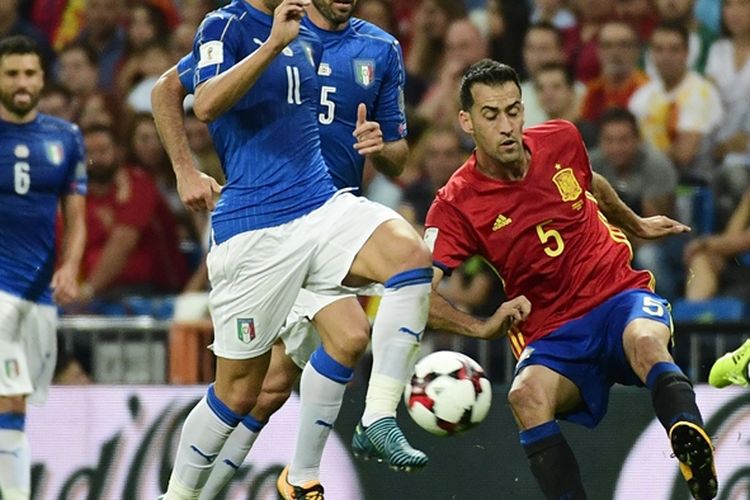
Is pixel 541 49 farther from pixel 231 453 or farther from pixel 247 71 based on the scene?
pixel 247 71

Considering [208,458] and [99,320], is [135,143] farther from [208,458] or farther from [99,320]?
[208,458]

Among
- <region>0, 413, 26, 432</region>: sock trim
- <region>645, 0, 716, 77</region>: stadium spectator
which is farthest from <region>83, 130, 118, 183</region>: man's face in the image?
<region>645, 0, 716, 77</region>: stadium spectator

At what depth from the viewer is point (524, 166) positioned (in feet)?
24.2

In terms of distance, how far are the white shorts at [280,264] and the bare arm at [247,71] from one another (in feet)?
1.98

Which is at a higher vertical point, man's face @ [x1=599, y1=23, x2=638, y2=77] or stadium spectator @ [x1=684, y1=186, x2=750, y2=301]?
man's face @ [x1=599, y1=23, x2=638, y2=77]

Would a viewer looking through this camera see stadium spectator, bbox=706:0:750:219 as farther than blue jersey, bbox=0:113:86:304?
Yes

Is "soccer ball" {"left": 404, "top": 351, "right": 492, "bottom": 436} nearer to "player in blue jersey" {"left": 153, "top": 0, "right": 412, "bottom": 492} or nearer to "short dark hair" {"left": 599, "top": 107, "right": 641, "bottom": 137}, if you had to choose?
"player in blue jersey" {"left": 153, "top": 0, "right": 412, "bottom": 492}

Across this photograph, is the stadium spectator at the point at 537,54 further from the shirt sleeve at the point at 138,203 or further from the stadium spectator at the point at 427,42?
the shirt sleeve at the point at 138,203

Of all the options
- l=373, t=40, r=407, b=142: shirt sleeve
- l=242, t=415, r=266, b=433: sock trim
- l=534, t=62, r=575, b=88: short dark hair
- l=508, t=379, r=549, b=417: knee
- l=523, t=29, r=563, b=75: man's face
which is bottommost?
l=242, t=415, r=266, b=433: sock trim

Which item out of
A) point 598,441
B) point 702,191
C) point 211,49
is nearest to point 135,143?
point 702,191

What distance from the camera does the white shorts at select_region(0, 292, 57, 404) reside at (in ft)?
28.9

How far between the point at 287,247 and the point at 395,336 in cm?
56

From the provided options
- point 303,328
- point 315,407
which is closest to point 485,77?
point 303,328

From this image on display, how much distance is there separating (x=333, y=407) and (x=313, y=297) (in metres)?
0.47
